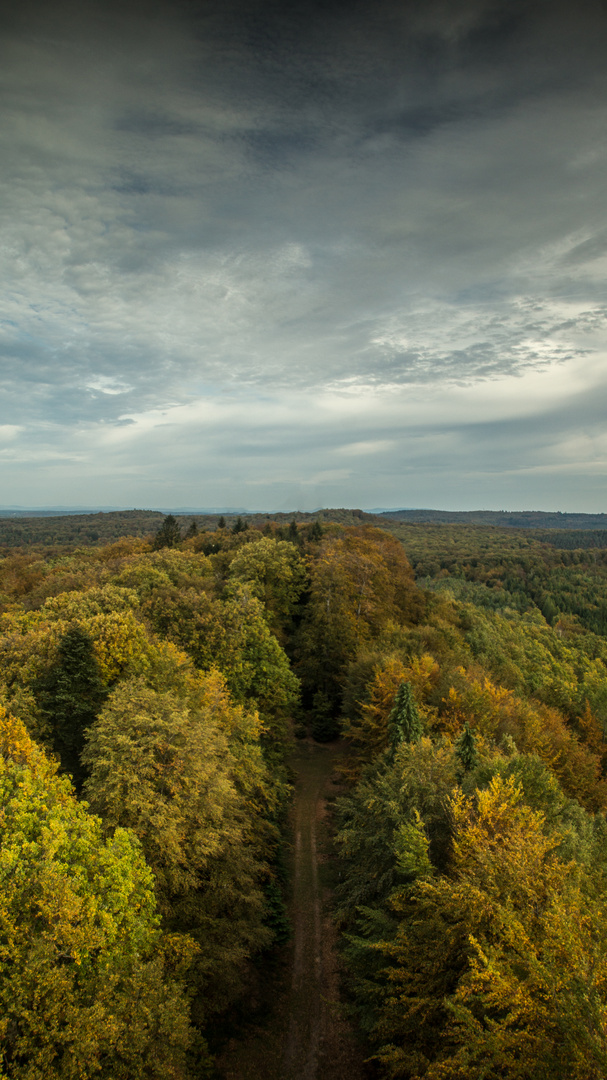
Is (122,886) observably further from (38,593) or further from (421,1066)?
(38,593)

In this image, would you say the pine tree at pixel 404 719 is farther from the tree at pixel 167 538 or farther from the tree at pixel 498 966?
the tree at pixel 167 538

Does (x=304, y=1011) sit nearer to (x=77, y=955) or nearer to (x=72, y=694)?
(x=77, y=955)

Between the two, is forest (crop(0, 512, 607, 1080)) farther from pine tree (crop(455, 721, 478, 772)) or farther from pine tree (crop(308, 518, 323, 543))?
pine tree (crop(308, 518, 323, 543))

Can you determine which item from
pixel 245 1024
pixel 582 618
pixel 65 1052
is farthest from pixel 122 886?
pixel 582 618

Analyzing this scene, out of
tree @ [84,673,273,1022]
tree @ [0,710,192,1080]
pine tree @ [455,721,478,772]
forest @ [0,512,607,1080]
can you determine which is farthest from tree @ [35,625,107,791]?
pine tree @ [455,721,478,772]

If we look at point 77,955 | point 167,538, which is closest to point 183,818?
point 77,955

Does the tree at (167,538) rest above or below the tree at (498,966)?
above

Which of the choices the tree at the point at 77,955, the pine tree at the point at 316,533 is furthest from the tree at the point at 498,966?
the pine tree at the point at 316,533
